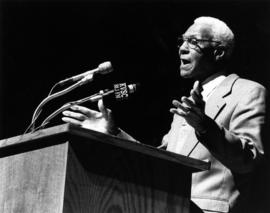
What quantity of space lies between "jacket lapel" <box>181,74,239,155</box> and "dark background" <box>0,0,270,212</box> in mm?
1043

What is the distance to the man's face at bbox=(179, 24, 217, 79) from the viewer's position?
3.75 m

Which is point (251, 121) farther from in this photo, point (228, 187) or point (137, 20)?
point (137, 20)

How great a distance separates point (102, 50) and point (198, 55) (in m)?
1.08

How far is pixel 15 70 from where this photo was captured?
461 cm

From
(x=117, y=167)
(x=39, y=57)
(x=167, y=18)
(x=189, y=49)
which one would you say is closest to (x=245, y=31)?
(x=167, y=18)

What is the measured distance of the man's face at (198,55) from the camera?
3754mm

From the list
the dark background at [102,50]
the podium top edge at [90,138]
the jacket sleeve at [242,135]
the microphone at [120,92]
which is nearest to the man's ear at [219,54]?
the jacket sleeve at [242,135]

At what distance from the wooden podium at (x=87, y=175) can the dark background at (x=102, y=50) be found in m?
1.85

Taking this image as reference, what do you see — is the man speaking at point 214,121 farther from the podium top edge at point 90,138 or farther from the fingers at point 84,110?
the podium top edge at point 90,138

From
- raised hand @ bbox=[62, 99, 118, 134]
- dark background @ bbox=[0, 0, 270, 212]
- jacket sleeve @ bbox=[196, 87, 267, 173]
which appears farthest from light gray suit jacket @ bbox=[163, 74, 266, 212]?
dark background @ bbox=[0, 0, 270, 212]

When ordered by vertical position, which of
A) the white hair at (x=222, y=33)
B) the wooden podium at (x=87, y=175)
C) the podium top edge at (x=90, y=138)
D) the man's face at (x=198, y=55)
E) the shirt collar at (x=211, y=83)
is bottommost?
the wooden podium at (x=87, y=175)

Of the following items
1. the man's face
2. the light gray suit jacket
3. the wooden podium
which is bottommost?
the wooden podium

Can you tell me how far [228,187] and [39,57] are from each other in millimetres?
1868

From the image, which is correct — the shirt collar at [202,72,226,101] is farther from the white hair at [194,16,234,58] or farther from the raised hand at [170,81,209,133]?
the raised hand at [170,81,209,133]
